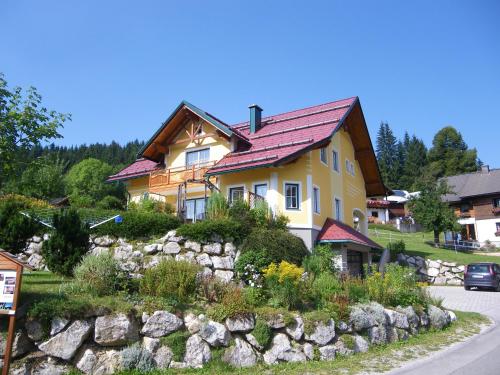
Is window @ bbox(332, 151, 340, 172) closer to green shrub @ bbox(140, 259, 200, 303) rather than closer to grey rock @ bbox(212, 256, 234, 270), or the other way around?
grey rock @ bbox(212, 256, 234, 270)

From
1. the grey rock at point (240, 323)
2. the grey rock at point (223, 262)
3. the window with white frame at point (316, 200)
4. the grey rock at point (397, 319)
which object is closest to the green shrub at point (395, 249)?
the window with white frame at point (316, 200)

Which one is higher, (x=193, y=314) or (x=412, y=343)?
(x=193, y=314)

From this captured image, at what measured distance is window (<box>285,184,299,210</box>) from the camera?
2057 cm

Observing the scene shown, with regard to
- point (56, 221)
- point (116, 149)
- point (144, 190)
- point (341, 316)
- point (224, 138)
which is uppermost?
point (116, 149)

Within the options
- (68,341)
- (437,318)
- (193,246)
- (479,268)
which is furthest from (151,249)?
(479,268)

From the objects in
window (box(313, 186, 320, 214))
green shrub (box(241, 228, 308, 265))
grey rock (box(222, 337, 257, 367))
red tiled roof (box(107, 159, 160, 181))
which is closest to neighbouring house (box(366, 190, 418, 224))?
red tiled roof (box(107, 159, 160, 181))

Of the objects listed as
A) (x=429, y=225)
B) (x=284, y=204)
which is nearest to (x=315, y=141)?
(x=284, y=204)

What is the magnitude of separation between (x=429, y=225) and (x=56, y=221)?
34.9m

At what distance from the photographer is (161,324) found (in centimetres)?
909

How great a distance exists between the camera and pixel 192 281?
1062cm

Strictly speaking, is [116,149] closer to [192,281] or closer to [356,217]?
[356,217]

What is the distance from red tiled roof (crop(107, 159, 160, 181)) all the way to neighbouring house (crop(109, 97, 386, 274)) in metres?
0.09

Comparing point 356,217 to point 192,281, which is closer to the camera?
point 192,281

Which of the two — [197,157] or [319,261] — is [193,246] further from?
[197,157]
